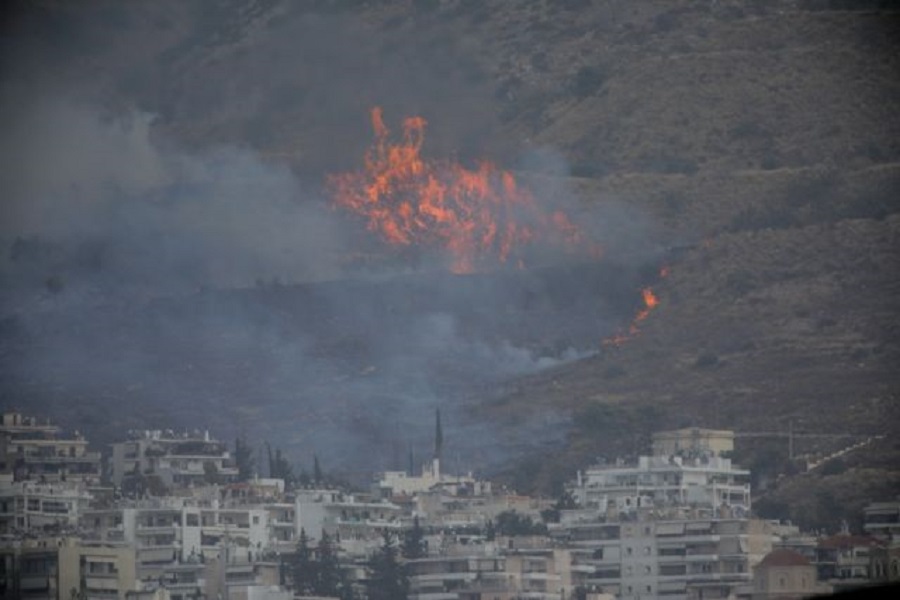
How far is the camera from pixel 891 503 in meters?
118

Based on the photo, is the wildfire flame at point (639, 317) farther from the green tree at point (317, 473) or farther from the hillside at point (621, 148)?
the green tree at point (317, 473)

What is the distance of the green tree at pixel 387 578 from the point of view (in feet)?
363

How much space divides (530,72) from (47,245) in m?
24.5

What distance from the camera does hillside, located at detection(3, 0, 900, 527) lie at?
129 metres

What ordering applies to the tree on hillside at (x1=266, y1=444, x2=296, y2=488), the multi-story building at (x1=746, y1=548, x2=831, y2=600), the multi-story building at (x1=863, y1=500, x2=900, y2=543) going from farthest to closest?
1. the tree on hillside at (x1=266, y1=444, x2=296, y2=488)
2. the multi-story building at (x1=863, y1=500, x2=900, y2=543)
3. the multi-story building at (x1=746, y1=548, x2=831, y2=600)

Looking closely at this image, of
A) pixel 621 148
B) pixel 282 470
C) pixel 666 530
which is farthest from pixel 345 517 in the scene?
pixel 621 148

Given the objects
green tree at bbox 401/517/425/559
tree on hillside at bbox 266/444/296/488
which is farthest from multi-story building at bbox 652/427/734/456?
tree on hillside at bbox 266/444/296/488

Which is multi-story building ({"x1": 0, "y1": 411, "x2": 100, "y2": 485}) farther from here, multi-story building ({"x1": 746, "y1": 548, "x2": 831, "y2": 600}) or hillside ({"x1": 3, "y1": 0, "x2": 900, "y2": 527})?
multi-story building ({"x1": 746, "y1": 548, "x2": 831, "y2": 600})

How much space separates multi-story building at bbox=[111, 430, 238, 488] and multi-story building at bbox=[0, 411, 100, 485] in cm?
79

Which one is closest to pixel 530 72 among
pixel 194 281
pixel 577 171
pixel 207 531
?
pixel 577 171

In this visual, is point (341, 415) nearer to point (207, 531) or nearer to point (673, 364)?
point (673, 364)

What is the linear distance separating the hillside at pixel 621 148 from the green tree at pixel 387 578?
12.6 metres

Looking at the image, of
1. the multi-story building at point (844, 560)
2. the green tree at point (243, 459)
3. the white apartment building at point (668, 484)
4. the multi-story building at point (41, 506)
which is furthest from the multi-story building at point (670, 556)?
the multi-story building at point (41, 506)

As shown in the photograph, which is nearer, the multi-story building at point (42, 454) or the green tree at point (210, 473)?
the green tree at point (210, 473)
